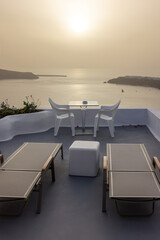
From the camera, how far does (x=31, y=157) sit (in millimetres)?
3396

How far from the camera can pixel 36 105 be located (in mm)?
6449

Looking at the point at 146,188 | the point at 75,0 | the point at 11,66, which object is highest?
the point at 75,0

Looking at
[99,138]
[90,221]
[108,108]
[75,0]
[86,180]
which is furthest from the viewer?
[75,0]

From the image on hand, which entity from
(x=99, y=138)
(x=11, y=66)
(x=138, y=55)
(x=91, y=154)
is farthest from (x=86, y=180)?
(x=138, y=55)

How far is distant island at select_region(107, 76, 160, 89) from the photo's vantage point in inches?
405

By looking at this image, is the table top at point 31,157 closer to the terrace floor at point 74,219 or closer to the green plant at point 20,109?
the terrace floor at point 74,219

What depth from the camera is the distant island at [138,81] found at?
33.7 feet

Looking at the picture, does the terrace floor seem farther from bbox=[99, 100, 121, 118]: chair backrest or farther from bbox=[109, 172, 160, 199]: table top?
bbox=[99, 100, 121, 118]: chair backrest

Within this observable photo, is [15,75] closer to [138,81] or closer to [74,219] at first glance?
[138,81]

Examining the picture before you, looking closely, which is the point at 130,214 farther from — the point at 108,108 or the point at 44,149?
the point at 108,108

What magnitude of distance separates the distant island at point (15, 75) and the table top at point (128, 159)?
28.9 feet

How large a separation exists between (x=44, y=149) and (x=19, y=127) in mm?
2180

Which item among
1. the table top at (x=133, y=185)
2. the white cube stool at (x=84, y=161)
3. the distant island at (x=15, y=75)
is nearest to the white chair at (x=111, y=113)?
the white cube stool at (x=84, y=161)

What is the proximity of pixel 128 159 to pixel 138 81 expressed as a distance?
8.19m
